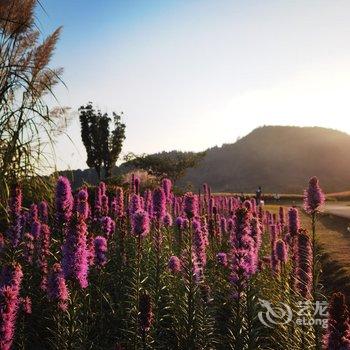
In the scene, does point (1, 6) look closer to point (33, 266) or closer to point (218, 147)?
point (33, 266)

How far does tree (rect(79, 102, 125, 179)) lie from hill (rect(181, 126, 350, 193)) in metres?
78.4

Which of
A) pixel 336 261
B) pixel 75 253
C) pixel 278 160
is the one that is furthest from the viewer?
pixel 278 160

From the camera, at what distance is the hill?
495 ft

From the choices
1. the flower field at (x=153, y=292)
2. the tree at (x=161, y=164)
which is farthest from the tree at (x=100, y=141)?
the flower field at (x=153, y=292)

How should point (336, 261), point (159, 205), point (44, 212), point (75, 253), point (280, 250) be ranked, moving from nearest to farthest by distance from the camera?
point (75, 253) → point (280, 250) → point (159, 205) → point (44, 212) → point (336, 261)

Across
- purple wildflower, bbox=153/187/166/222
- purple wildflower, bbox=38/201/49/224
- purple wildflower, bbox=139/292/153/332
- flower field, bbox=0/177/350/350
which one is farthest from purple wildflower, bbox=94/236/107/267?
purple wildflower, bbox=139/292/153/332

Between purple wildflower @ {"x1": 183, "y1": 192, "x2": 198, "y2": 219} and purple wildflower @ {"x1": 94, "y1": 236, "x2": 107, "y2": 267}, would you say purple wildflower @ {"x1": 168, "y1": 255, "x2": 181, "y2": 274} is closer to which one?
purple wildflower @ {"x1": 183, "y1": 192, "x2": 198, "y2": 219}

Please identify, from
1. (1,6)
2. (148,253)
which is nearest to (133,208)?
(148,253)

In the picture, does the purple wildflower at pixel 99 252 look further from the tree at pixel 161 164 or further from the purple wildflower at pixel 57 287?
the tree at pixel 161 164

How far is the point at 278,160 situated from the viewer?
169250 mm

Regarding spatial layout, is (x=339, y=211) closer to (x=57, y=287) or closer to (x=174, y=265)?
(x=174, y=265)

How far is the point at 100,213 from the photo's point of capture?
10.6 meters

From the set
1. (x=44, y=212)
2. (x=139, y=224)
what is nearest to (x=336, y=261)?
(x=139, y=224)

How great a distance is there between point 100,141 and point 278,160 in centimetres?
11654
